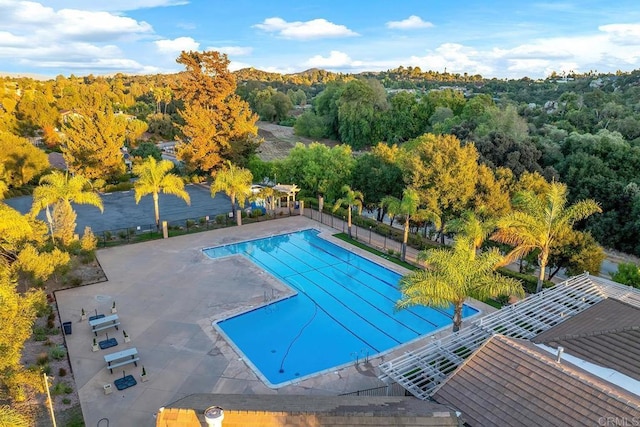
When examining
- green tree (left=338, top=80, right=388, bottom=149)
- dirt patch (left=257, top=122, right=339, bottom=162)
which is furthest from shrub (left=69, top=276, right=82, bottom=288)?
green tree (left=338, top=80, right=388, bottom=149)

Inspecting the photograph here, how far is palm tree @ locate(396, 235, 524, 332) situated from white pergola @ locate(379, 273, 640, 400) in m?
0.84

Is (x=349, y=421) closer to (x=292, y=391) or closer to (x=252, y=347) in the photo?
(x=292, y=391)

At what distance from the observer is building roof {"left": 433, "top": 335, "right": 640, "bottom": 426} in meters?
7.64

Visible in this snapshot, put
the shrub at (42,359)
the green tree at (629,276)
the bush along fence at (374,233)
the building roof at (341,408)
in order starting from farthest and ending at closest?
the bush along fence at (374,233), the green tree at (629,276), the shrub at (42,359), the building roof at (341,408)

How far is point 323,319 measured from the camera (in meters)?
16.7

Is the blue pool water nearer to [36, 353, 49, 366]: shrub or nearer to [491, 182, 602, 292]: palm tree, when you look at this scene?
[491, 182, 602, 292]: palm tree

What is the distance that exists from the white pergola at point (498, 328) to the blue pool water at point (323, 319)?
3818mm

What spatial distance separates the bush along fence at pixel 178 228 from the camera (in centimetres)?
2402

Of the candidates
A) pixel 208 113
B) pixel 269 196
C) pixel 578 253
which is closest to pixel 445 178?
pixel 578 253

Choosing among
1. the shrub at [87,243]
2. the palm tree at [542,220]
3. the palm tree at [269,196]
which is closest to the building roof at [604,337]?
the palm tree at [542,220]

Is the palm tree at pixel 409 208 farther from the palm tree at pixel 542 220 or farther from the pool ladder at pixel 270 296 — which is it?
the pool ladder at pixel 270 296

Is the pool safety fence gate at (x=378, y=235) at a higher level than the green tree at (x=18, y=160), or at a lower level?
lower

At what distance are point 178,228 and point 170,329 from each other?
11732 mm

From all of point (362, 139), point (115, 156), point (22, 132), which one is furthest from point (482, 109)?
point (22, 132)
